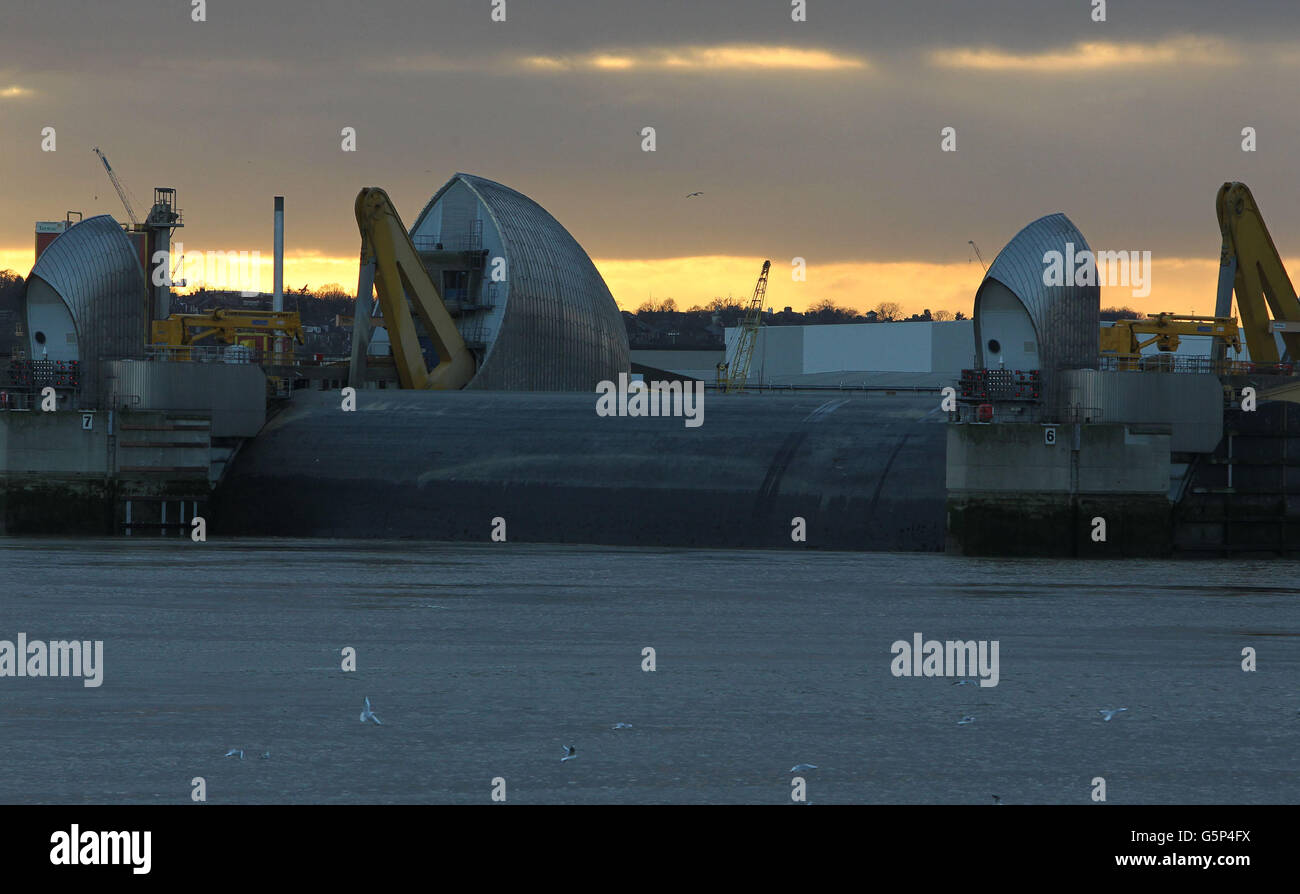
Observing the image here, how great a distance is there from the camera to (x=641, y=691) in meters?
27.6

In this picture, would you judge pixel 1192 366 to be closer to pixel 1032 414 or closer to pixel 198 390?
pixel 1032 414

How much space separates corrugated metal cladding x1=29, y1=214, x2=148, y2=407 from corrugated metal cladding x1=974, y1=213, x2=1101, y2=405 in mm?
30323

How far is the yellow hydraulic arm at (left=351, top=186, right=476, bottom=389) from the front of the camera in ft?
269

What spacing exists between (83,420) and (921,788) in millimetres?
51389

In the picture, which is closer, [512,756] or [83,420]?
[512,756]

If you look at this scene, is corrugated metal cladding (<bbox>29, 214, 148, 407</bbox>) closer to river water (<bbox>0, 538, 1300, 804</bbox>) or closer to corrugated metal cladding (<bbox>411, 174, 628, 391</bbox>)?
corrugated metal cladding (<bbox>411, 174, 628, 391</bbox>)

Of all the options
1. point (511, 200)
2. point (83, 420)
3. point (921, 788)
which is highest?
point (511, 200)

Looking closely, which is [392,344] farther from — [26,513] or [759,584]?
[759,584]

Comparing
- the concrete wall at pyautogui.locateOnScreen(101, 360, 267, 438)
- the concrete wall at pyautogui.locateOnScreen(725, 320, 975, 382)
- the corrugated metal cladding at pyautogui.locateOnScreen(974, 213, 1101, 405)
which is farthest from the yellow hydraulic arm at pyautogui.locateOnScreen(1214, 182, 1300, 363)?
the concrete wall at pyautogui.locateOnScreen(725, 320, 975, 382)

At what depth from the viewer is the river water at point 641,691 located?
68.5 feet

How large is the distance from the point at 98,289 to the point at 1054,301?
3365 cm

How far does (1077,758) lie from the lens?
22500 mm

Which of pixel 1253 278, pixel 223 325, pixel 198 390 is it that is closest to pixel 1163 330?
pixel 1253 278

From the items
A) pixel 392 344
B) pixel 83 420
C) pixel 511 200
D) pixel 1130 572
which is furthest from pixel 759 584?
pixel 511 200
